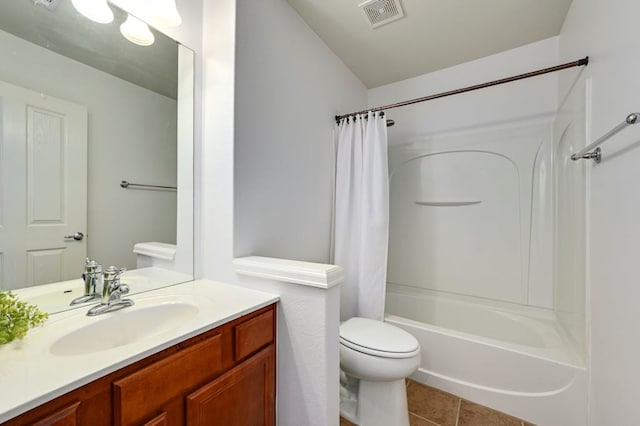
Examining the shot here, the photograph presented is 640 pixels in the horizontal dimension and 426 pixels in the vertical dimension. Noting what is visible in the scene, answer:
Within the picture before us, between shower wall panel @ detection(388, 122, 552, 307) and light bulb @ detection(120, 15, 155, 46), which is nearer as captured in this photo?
light bulb @ detection(120, 15, 155, 46)

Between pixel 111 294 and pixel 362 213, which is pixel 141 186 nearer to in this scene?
pixel 111 294

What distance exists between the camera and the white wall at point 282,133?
1.32 m

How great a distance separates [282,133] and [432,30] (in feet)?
4.24

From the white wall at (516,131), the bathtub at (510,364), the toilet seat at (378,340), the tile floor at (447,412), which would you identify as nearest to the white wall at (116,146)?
the toilet seat at (378,340)

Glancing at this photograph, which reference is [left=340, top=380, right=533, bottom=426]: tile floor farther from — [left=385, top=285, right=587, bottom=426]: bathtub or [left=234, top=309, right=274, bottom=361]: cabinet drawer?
[left=234, top=309, right=274, bottom=361]: cabinet drawer

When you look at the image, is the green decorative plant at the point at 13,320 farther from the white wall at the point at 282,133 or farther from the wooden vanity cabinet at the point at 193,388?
the white wall at the point at 282,133

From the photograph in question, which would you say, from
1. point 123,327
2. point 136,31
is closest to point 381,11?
point 136,31

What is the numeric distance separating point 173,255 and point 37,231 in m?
0.47

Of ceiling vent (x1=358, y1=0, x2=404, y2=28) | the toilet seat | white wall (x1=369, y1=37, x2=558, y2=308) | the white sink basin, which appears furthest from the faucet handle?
white wall (x1=369, y1=37, x2=558, y2=308)

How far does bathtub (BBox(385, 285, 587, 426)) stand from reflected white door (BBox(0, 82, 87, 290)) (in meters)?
1.83

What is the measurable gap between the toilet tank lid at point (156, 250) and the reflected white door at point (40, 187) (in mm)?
189

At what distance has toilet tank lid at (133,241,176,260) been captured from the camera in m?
1.17

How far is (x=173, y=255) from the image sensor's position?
1.26 m

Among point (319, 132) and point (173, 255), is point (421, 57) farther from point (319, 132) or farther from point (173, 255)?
point (173, 255)
